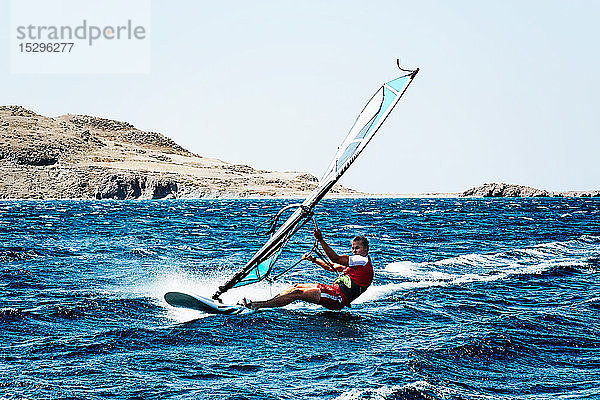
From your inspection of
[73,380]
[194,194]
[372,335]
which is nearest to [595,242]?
[372,335]

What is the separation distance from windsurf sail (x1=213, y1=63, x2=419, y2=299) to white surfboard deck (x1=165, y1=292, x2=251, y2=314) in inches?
24.4

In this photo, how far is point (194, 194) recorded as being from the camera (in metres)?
173

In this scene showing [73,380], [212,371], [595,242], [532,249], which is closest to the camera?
[73,380]

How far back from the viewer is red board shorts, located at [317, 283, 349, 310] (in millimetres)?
15914

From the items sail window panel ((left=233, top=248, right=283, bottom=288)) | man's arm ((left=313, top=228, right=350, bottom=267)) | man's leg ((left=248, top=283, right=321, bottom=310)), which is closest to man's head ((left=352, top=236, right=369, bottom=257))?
man's arm ((left=313, top=228, right=350, bottom=267))

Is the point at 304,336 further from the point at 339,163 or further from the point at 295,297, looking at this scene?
the point at 339,163

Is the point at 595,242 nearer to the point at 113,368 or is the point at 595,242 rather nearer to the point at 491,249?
the point at 491,249

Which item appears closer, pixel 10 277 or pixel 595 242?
pixel 10 277

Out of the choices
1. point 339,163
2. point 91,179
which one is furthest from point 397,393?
point 91,179

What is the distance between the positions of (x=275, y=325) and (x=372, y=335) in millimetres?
2192

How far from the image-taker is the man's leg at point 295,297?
15867 mm

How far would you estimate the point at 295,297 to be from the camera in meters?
15.9

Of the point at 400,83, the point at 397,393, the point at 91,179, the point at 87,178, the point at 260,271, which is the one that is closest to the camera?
the point at 397,393

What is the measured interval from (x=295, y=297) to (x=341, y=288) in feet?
3.75
